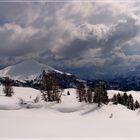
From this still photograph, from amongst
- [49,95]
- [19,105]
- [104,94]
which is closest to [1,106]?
[19,105]

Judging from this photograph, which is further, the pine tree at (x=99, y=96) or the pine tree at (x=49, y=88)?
the pine tree at (x=49, y=88)

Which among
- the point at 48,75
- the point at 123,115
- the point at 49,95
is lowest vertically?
the point at 123,115

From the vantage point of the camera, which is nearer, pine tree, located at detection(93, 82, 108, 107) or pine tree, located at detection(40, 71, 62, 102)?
pine tree, located at detection(93, 82, 108, 107)

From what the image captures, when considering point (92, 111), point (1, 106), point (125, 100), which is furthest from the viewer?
point (125, 100)

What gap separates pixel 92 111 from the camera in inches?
3135

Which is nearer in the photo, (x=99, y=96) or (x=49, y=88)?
(x=99, y=96)

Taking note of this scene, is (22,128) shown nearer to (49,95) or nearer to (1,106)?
(1,106)

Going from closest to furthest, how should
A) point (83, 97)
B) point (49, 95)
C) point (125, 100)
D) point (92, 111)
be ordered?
point (92, 111), point (49, 95), point (83, 97), point (125, 100)

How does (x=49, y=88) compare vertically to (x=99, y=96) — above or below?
above

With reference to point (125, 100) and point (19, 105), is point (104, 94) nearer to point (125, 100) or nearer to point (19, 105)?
point (19, 105)

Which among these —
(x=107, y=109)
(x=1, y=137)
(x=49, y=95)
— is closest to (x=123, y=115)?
(x=107, y=109)

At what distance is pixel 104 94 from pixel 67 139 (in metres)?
72.4

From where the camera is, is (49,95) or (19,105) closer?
(19,105)

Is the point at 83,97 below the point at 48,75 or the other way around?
below
